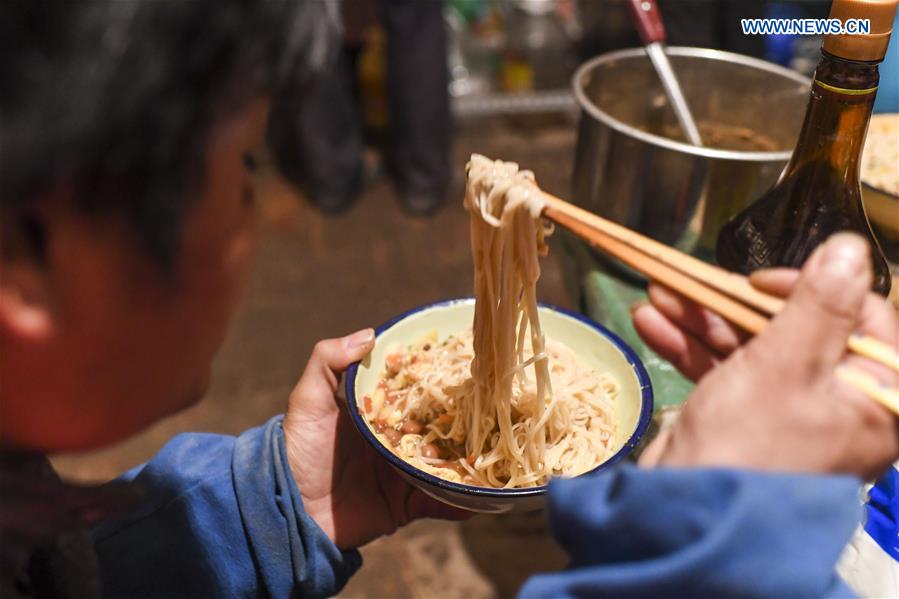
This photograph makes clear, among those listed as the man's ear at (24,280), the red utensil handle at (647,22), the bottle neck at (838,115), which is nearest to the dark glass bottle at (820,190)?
the bottle neck at (838,115)

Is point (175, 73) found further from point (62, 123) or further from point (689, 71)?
point (689, 71)

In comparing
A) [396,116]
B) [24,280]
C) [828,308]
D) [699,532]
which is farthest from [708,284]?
[396,116]

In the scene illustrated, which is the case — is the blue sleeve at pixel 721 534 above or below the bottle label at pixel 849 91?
below

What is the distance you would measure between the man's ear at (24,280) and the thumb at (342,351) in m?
0.72

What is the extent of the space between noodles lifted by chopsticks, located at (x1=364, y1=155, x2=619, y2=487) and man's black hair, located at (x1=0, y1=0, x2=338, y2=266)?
648mm

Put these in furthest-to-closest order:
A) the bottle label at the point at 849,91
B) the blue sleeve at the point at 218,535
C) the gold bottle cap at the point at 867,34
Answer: the blue sleeve at the point at 218,535
the bottle label at the point at 849,91
the gold bottle cap at the point at 867,34

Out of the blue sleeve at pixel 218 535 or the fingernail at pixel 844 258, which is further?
the blue sleeve at pixel 218 535

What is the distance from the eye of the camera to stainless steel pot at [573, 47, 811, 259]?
5.56ft

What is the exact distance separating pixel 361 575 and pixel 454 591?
0.38 meters

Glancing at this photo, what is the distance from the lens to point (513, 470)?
4.70ft

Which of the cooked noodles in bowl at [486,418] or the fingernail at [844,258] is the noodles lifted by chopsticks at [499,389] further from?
the fingernail at [844,258]

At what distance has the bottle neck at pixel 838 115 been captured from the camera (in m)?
1.23

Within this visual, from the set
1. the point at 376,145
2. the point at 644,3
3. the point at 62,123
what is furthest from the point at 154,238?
the point at 376,145

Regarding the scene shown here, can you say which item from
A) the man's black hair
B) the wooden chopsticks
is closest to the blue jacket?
the wooden chopsticks
